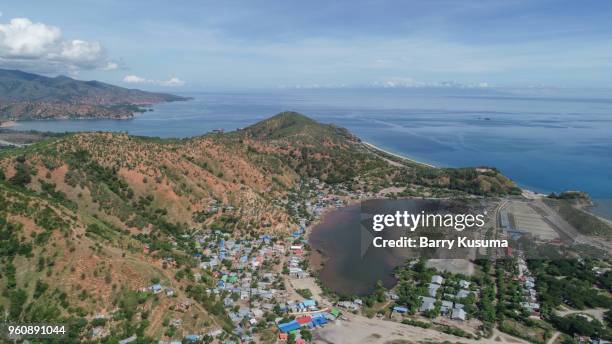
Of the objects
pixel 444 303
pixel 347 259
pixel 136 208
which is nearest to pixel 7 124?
pixel 136 208

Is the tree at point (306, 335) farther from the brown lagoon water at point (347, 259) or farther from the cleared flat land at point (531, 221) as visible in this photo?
the cleared flat land at point (531, 221)

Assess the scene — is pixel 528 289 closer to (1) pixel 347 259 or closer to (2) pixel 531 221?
(2) pixel 531 221

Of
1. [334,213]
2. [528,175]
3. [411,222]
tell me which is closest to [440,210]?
[411,222]

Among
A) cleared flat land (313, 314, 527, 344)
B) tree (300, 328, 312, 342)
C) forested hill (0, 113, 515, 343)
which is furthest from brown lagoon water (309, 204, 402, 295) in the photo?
tree (300, 328, 312, 342)

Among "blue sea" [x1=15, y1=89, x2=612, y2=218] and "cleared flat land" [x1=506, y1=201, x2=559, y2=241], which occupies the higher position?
"blue sea" [x1=15, y1=89, x2=612, y2=218]

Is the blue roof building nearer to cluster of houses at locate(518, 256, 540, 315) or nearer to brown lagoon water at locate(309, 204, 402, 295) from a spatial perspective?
brown lagoon water at locate(309, 204, 402, 295)

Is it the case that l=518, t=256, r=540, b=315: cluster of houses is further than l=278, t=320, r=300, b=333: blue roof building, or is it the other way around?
l=518, t=256, r=540, b=315: cluster of houses

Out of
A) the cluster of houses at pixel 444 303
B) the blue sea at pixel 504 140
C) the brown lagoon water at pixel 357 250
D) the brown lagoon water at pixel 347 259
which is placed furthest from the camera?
the blue sea at pixel 504 140

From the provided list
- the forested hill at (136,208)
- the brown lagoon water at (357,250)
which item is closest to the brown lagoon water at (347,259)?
the brown lagoon water at (357,250)

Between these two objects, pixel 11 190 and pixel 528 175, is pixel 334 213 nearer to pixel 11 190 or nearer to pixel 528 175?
pixel 11 190

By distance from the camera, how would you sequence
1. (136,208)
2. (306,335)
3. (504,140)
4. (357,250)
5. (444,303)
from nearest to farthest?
(306,335), (444,303), (136,208), (357,250), (504,140)
